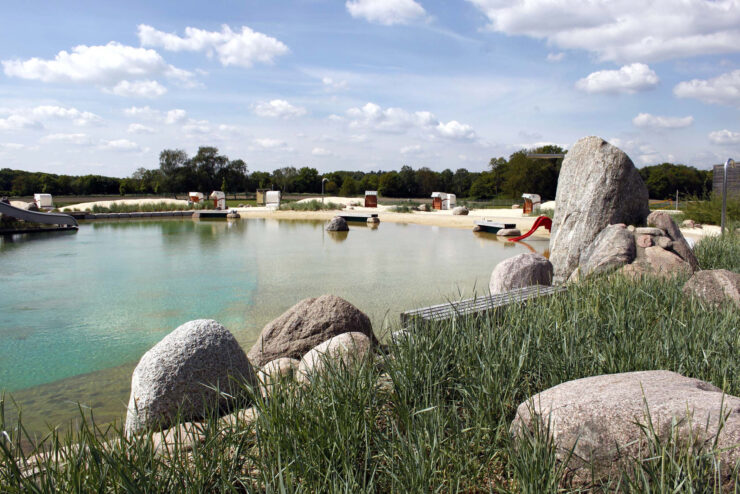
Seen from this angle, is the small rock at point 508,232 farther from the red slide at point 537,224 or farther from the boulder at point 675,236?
the boulder at point 675,236

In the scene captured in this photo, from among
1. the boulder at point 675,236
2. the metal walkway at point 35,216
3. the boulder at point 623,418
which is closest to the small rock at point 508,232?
the boulder at point 675,236

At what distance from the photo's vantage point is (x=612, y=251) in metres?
7.42

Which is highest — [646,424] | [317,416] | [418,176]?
[418,176]

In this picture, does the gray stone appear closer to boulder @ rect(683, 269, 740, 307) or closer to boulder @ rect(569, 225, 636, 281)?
boulder @ rect(569, 225, 636, 281)

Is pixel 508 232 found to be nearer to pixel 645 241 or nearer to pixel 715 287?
pixel 645 241

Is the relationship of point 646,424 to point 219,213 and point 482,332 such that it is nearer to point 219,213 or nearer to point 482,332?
point 482,332

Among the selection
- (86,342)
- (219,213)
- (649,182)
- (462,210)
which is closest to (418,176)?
(649,182)

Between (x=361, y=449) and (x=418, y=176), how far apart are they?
6518 centimetres

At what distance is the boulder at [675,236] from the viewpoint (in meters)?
7.31

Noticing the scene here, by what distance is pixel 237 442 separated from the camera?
8.61ft

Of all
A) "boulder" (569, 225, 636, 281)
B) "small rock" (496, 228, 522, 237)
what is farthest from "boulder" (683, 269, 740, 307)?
"small rock" (496, 228, 522, 237)

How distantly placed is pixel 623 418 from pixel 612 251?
587 cm

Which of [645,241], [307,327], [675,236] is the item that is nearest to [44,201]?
[307,327]

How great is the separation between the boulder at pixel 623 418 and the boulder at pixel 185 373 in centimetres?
233
